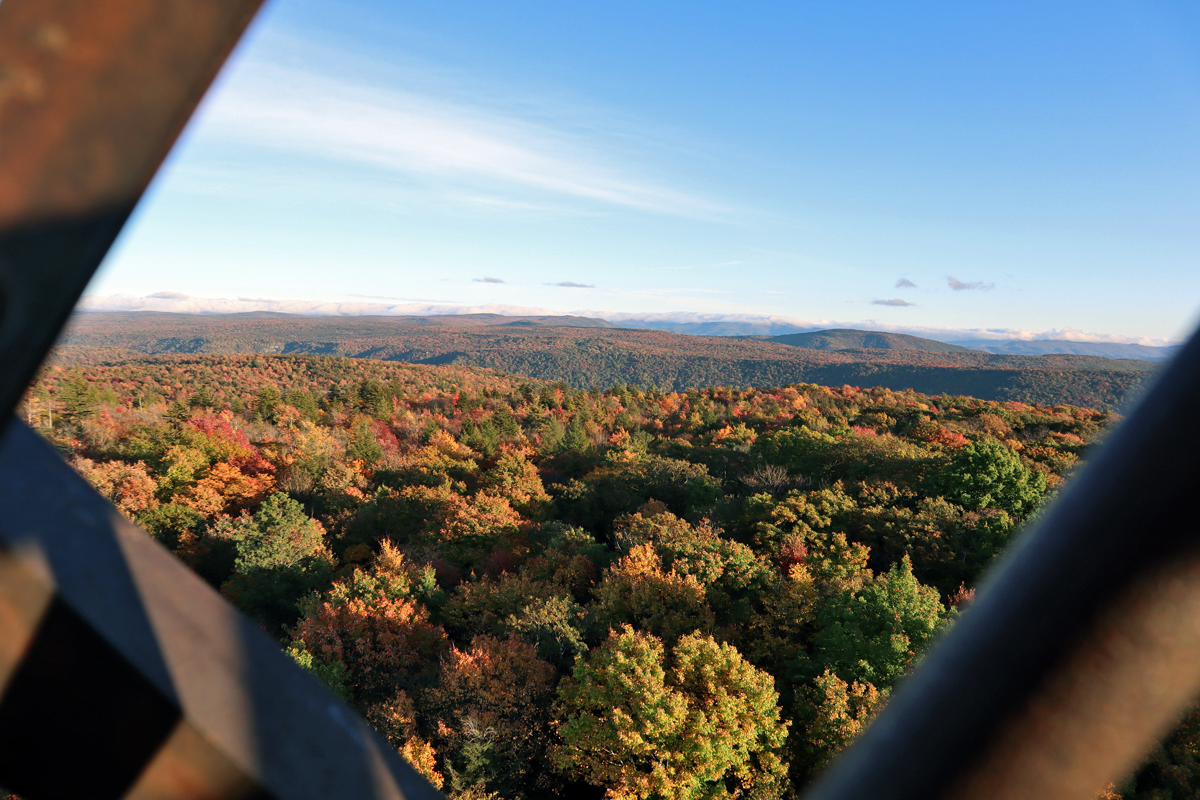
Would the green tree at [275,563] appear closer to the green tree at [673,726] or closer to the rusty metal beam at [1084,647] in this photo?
the green tree at [673,726]

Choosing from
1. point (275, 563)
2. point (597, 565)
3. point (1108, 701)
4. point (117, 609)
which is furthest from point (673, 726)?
point (275, 563)

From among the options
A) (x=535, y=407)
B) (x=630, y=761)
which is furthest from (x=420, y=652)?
(x=535, y=407)

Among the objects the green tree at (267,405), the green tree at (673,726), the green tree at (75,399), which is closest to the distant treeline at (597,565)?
the green tree at (673,726)

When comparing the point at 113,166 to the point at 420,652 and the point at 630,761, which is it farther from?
the point at 420,652

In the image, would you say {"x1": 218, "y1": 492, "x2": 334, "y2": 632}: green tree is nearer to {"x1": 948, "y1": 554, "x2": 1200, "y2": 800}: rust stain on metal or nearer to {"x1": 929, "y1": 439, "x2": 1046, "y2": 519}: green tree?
{"x1": 948, "y1": 554, "x2": 1200, "y2": 800}: rust stain on metal

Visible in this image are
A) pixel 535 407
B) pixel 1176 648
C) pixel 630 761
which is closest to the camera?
pixel 1176 648

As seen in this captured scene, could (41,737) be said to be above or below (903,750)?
below

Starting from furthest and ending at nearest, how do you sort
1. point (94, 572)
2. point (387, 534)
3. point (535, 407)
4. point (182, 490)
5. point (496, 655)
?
point (535, 407) → point (182, 490) → point (387, 534) → point (496, 655) → point (94, 572)

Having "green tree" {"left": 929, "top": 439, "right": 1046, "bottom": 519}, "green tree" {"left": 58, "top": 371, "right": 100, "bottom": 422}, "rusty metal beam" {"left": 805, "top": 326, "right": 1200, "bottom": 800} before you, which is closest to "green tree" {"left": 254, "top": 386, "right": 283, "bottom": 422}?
"green tree" {"left": 58, "top": 371, "right": 100, "bottom": 422}
